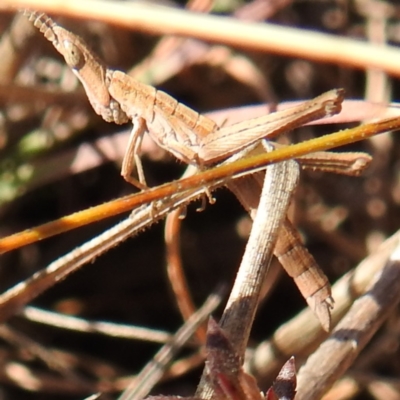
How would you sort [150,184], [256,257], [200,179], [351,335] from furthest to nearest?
[150,184] < [351,335] < [256,257] < [200,179]

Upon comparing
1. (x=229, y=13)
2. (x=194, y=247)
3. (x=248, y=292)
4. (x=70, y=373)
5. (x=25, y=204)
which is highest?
(x=229, y=13)

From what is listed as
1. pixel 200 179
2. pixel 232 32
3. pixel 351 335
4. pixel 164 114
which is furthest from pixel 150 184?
pixel 232 32

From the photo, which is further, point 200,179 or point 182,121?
point 182,121

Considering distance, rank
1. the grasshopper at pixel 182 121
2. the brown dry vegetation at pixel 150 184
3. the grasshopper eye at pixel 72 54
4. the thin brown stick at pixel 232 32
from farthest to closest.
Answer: the brown dry vegetation at pixel 150 184 → the grasshopper eye at pixel 72 54 → the grasshopper at pixel 182 121 → the thin brown stick at pixel 232 32

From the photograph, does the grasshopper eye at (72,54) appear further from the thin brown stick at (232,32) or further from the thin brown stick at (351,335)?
the thin brown stick at (351,335)

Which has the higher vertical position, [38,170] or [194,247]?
[38,170]

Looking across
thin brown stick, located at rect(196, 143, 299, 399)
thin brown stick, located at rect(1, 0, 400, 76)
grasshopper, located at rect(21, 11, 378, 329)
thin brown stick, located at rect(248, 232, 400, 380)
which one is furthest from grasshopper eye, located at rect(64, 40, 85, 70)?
thin brown stick, located at rect(248, 232, 400, 380)

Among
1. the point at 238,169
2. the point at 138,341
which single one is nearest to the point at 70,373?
the point at 138,341

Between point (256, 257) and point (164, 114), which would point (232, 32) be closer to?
point (256, 257)

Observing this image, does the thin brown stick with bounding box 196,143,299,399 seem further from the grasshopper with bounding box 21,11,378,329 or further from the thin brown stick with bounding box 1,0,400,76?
the thin brown stick with bounding box 1,0,400,76

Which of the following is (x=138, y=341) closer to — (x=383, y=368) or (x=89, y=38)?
(x=383, y=368)

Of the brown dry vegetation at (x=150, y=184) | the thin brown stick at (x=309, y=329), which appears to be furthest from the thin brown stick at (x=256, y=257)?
the brown dry vegetation at (x=150, y=184)
